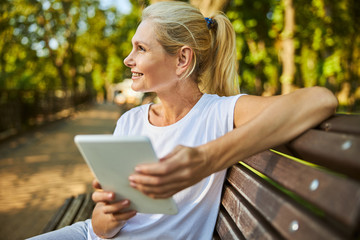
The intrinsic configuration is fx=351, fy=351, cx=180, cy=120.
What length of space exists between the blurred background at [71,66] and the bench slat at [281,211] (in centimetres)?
130

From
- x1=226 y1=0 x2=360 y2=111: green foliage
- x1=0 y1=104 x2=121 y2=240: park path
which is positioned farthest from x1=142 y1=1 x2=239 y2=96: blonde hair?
x1=226 y1=0 x2=360 y2=111: green foliage

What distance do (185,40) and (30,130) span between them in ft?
44.5

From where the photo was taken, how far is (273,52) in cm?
1678

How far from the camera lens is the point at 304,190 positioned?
0.94 metres

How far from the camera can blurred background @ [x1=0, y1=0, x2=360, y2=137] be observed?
901cm

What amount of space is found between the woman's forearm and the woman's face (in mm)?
711

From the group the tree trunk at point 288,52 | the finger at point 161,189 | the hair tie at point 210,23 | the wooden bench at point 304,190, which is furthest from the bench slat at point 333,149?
the tree trunk at point 288,52

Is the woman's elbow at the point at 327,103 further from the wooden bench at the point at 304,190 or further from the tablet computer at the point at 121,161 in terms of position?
the tablet computer at the point at 121,161

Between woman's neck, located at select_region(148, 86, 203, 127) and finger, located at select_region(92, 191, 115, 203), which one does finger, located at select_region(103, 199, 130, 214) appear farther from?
woman's neck, located at select_region(148, 86, 203, 127)

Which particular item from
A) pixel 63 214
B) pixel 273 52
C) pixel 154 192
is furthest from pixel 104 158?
pixel 273 52

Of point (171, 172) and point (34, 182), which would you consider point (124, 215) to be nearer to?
point (171, 172)

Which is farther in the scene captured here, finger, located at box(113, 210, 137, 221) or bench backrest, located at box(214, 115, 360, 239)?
finger, located at box(113, 210, 137, 221)

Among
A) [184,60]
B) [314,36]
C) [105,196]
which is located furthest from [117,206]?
[314,36]

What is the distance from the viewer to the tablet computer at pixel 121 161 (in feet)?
3.43
